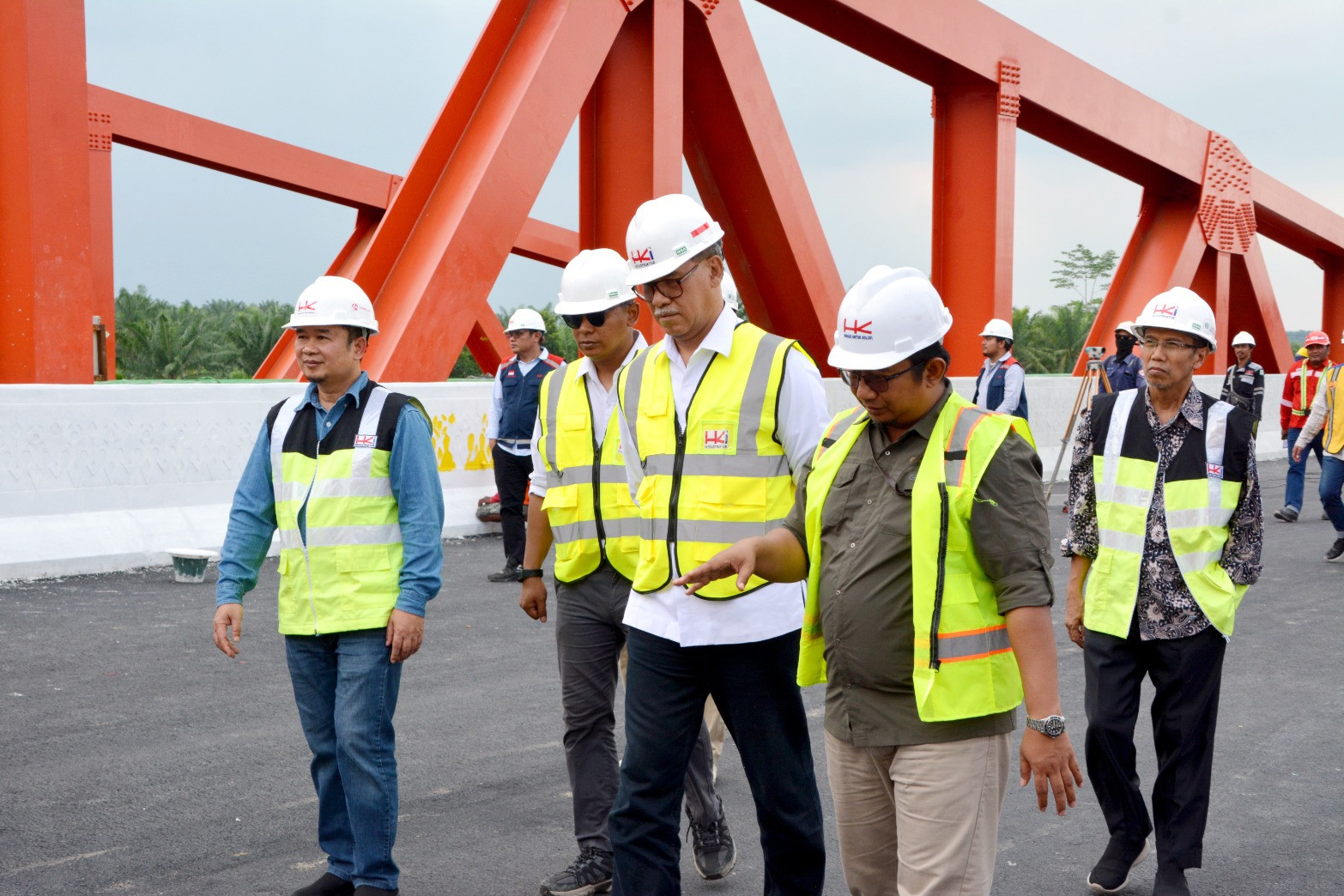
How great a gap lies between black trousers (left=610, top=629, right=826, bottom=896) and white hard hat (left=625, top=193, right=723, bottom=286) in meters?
1.02

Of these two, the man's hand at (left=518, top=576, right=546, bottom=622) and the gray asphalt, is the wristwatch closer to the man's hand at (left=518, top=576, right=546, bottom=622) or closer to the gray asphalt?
the gray asphalt

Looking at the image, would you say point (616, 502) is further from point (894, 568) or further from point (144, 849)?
point (144, 849)

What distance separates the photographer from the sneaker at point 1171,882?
4.08m

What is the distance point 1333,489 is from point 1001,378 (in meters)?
3.35

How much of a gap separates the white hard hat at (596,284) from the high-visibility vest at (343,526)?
0.71m

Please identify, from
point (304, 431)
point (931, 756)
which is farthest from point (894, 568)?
point (304, 431)

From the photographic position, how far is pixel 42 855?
429 cm

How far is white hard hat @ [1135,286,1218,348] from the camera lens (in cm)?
418

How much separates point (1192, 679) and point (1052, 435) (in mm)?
17530

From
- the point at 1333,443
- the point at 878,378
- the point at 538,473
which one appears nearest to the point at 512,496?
the point at 538,473

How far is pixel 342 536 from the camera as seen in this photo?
156 inches

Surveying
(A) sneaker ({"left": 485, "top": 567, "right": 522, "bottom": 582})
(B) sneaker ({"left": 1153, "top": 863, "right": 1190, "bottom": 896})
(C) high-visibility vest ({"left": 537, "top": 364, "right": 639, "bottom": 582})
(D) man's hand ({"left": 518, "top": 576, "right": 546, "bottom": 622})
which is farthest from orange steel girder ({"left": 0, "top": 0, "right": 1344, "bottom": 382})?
(B) sneaker ({"left": 1153, "top": 863, "right": 1190, "bottom": 896})

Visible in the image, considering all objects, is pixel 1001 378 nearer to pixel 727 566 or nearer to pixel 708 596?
pixel 708 596

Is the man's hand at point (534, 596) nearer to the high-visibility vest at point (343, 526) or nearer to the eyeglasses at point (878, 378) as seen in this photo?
the high-visibility vest at point (343, 526)
